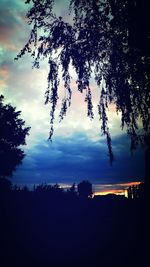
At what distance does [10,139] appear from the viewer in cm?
3366

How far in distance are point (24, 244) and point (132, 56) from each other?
28.1ft

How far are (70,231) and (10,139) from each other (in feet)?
79.4

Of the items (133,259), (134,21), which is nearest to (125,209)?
(133,259)

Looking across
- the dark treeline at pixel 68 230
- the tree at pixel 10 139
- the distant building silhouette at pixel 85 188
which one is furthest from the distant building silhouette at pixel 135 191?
the tree at pixel 10 139

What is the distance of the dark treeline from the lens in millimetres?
9188

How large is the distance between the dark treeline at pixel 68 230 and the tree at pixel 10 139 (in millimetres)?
18895

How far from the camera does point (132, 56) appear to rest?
7.60 m

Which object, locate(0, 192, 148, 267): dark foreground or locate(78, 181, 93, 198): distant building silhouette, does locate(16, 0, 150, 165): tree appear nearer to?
locate(0, 192, 148, 267): dark foreground

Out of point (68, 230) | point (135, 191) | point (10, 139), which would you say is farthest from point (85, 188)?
point (10, 139)

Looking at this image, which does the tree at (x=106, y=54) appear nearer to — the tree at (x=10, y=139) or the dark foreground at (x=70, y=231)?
the dark foreground at (x=70, y=231)

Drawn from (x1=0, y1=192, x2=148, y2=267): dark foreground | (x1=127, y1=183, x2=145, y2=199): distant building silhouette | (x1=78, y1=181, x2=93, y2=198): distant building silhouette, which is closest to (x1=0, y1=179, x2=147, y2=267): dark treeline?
(x1=0, y1=192, x2=148, y2=267): dark foreground

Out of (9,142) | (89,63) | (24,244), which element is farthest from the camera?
(9,142)

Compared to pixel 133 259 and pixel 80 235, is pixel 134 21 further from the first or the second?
pixel 80 235

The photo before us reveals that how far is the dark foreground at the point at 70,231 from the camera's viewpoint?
9141 millimetres
